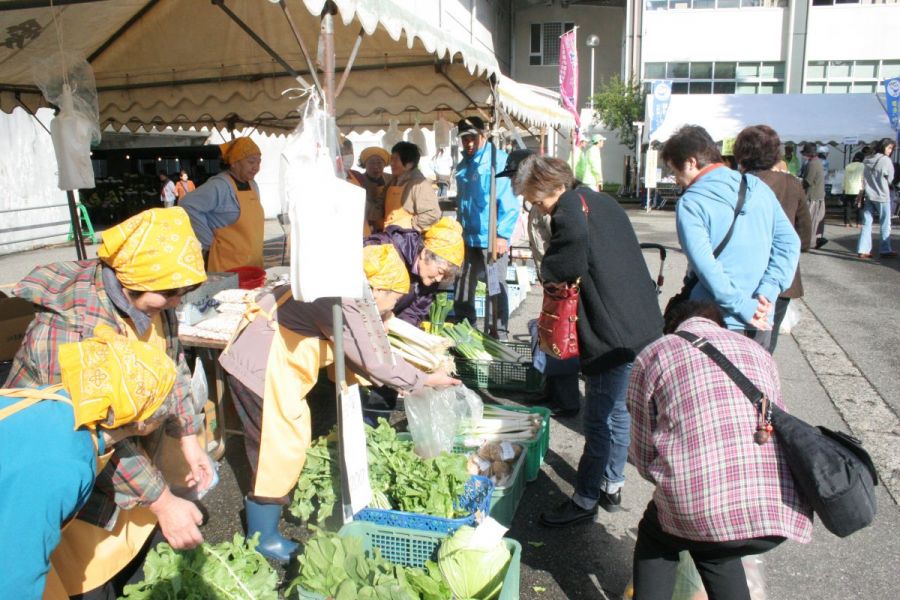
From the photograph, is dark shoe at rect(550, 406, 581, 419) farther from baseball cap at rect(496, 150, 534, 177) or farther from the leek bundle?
baseball cap at rect(496, 150, 534, 177)

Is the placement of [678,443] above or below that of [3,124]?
below

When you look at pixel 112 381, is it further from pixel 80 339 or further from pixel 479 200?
pixel 479 200

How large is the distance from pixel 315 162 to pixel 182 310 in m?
1.97

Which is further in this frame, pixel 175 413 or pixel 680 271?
pixel 680 271

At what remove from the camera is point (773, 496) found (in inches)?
77.9

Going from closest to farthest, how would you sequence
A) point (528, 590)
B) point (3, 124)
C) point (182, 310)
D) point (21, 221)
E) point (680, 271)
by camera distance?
point (528, 590) → point (182, 310) → point (680, 271) → point (3, 124) → point (21, 221)

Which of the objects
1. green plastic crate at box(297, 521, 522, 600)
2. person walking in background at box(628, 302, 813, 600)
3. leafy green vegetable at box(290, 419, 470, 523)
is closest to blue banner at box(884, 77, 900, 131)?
leafy green vegetable at box(290, 419, 470, 523)

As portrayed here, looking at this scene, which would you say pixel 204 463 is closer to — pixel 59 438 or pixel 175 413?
pixel 175 413

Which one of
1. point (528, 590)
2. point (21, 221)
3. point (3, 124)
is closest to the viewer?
point (528, 590)

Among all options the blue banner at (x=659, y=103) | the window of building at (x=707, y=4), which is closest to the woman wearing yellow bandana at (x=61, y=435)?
the blue banner at (x=659, y=103)

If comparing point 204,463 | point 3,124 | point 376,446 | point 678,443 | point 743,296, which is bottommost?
point 376,446

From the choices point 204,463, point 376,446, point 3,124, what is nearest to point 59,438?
point 204,463

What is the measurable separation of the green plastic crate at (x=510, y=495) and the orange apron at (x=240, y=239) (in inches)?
110

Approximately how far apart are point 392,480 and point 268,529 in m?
0.66
